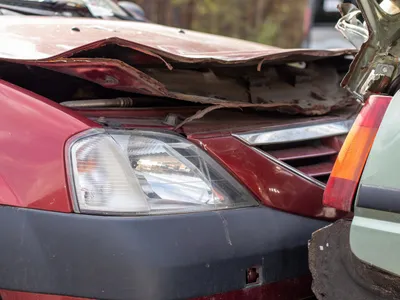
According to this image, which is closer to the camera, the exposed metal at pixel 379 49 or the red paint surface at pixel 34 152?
the red paint surface at pixel 34 152

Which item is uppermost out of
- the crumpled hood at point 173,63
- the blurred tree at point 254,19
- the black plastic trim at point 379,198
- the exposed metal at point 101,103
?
the crumpled hood at point 173,63

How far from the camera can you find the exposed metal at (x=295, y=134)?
2188 millimetres

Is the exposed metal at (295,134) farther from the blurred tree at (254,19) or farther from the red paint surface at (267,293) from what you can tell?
the blurred tree at (254,19)

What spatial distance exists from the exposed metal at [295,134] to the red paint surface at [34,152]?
640 millimetres

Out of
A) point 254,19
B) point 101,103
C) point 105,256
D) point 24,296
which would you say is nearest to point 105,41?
point 101,103

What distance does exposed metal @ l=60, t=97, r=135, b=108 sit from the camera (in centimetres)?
215

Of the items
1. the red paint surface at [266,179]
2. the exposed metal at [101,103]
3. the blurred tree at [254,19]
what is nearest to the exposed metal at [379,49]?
the red paint surface at [266,179]

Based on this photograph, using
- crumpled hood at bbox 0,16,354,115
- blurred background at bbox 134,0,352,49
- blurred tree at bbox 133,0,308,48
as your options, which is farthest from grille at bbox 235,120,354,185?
blurred tree at bbox 133,0,308,48

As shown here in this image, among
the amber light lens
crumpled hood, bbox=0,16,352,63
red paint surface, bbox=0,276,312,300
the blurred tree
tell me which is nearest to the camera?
the amber light lens

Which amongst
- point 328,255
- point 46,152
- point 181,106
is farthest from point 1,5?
point 328,255

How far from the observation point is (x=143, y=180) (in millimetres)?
1930

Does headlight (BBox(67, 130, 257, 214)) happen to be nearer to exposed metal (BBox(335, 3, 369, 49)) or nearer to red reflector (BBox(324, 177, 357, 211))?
red reflector (BBox(324, 177, 357, 211))

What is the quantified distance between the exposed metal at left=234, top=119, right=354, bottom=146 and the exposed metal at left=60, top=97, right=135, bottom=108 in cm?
47

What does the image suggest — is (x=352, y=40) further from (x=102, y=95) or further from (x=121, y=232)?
(x=121, y=232)
